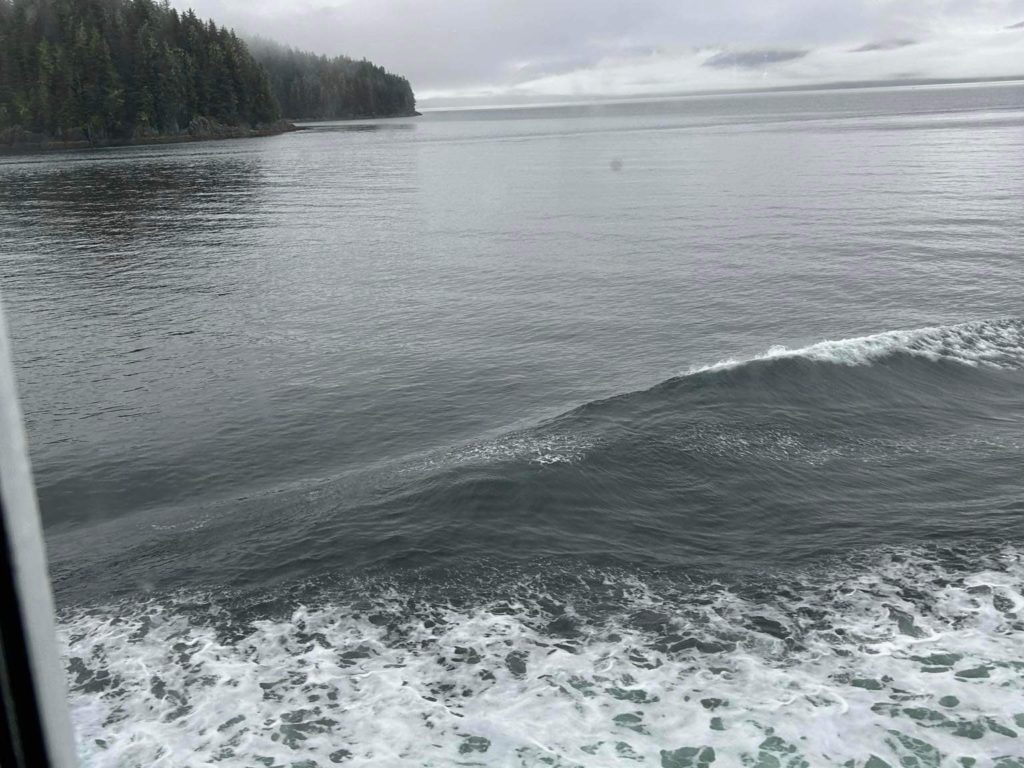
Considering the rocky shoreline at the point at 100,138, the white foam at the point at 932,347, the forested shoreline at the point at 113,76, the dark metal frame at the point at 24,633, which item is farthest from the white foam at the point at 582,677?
the forested shoreline at the point at 113,76

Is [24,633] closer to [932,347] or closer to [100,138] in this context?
[932,347]

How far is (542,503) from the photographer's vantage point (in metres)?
18.7

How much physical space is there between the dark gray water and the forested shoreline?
451 ft

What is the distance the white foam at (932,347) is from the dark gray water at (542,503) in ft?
0.55

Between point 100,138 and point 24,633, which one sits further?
point 100,138

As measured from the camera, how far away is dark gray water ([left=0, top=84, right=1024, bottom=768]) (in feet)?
41.0

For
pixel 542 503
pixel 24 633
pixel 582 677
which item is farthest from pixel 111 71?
Answer: pixel 24 633

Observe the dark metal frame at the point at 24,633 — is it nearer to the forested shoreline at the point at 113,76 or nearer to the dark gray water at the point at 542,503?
the dark gray water at the point at 542,503

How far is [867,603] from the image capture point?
14750 mm

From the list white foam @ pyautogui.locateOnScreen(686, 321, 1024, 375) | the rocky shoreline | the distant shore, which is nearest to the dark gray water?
white foam @ pyautogui.locateOnScreen(686, 321, 1024, 375)

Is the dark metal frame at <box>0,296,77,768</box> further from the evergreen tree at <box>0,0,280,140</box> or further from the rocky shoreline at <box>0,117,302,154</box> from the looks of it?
the evergreen tree at <box>0,0,280,140</box>

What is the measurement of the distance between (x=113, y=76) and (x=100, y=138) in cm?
1242

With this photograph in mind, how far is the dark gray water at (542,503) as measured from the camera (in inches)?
492

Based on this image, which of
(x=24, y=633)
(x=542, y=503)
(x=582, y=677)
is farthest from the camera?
(x=542, y=503)
